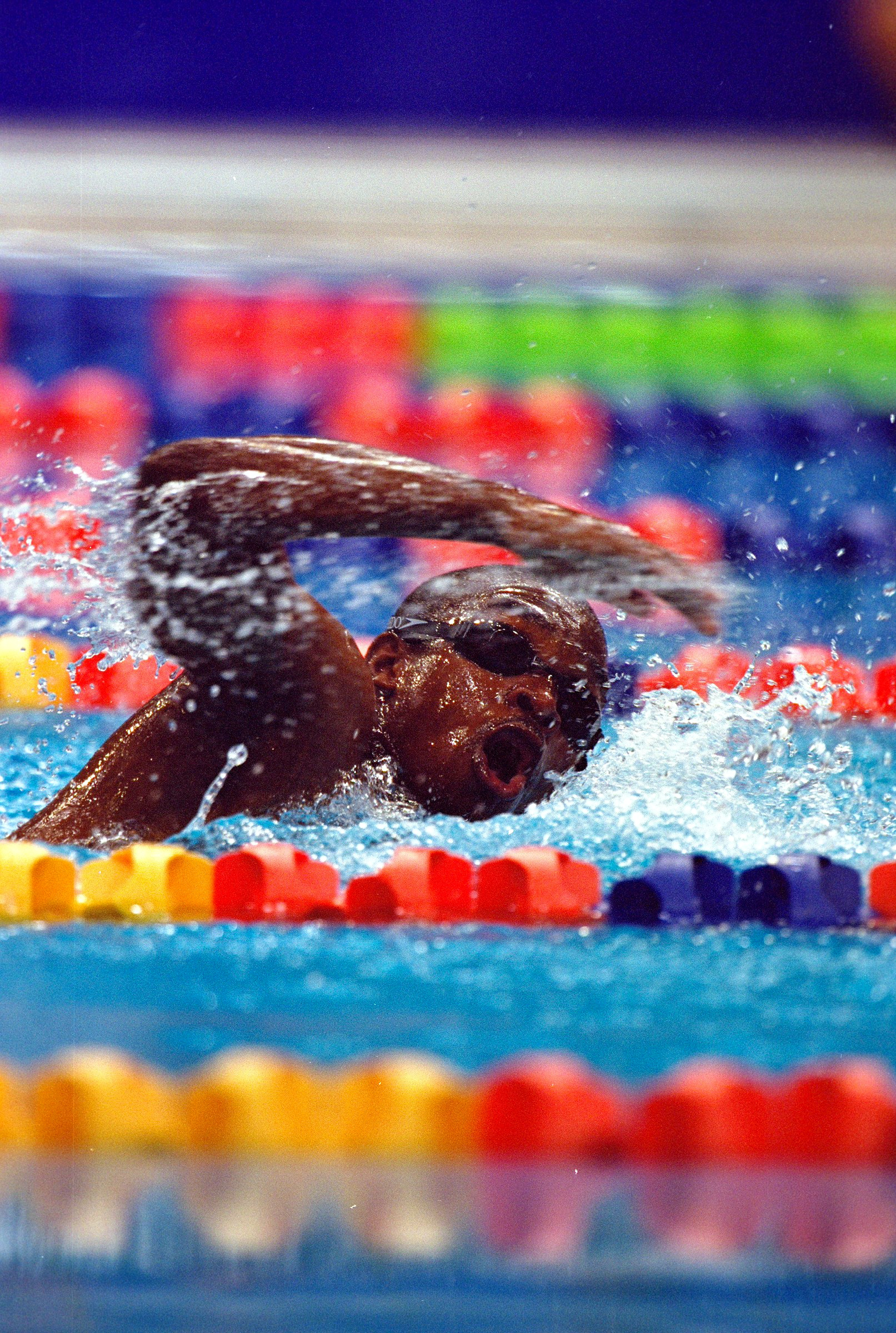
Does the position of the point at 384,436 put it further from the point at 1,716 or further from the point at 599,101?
the point at 1,716

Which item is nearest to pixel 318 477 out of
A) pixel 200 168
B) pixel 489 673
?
pixel 489 673


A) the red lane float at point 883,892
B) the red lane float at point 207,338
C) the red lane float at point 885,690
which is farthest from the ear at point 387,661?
the red lane float at point 207,338

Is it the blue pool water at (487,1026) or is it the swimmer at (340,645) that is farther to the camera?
the swimmer at (340,645)

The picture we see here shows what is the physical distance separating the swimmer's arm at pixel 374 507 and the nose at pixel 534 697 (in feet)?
0.64

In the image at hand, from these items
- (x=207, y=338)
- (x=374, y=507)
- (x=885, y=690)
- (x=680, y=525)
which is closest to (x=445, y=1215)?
(x=374, y=507)

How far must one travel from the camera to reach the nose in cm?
169

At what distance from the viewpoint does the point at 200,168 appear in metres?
3.68

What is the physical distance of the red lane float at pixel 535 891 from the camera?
1484 millimetres

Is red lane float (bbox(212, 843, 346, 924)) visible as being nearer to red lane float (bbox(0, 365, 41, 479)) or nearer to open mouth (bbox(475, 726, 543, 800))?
open mouth (bbox(475, 726, 543, 800))

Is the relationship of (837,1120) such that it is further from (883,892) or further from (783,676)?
(783,676)

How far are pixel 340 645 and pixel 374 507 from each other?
0.67 feet

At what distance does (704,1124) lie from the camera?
0.92m

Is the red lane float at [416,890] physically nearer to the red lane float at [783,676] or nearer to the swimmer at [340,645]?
the swimmer at [340,645]

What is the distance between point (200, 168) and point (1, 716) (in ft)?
5.02
